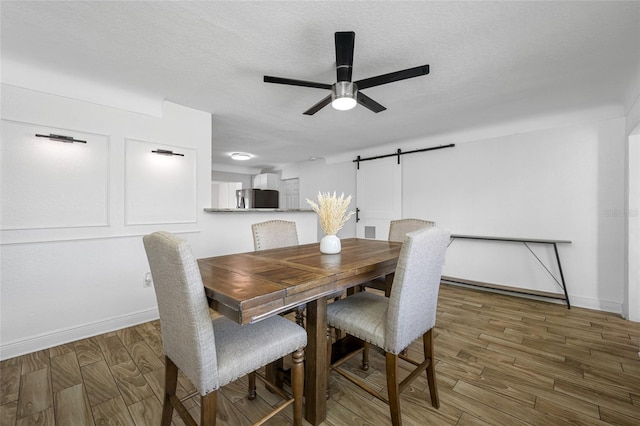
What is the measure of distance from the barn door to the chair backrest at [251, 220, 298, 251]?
2693 millimetres

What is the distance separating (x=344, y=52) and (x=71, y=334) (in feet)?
10.4

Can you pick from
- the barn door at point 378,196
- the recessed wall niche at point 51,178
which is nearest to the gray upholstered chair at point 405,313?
the recessed wall niche at point 51,178

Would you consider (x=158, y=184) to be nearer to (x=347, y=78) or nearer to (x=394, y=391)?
(x=347, y=78)

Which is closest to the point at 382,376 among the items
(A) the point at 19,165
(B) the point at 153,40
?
(B) the point at 153,40

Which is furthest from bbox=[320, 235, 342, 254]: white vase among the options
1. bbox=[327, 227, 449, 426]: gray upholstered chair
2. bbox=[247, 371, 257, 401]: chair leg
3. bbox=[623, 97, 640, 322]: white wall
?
bbox=[623, 97, 640, 322]: white wall

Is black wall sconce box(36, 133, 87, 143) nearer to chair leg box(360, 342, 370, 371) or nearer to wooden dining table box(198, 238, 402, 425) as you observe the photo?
wooden dining table box(198, 238, 402, 425)

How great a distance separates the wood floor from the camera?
4.87ft

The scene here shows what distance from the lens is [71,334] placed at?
2.32 metres

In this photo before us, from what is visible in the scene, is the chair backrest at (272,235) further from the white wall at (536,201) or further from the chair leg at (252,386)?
the white wall at (536,201)

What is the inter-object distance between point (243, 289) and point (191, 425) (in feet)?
2.05

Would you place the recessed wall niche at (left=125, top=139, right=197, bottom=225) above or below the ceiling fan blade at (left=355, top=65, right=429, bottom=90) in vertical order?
below

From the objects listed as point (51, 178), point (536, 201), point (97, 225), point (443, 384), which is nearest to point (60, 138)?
point (51, 178)

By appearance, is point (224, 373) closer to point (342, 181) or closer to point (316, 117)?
point (316, 117)


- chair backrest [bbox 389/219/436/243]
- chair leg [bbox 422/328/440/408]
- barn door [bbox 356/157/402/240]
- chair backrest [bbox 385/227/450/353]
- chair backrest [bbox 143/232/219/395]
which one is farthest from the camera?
barn door [bbox 356/157/402/240]
